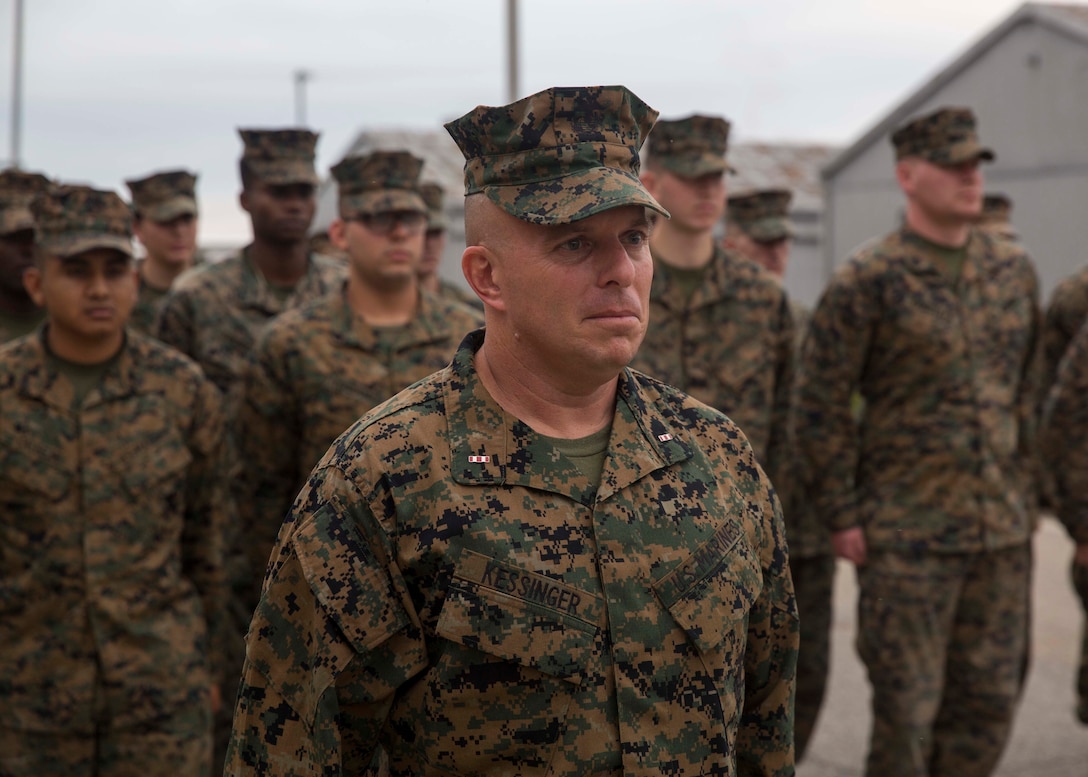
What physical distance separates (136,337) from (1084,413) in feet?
12.3

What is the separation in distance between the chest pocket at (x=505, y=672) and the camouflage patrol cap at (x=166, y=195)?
584 centimetres

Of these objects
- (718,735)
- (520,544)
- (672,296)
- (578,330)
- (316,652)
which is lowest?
(718,735)

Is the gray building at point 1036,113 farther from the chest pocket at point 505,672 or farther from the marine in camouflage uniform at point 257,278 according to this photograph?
the chest pocket at point 505,672

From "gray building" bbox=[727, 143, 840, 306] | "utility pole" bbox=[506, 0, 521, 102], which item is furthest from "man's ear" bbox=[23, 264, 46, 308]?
"gray building" bbox=[727, 143, 840, 306]

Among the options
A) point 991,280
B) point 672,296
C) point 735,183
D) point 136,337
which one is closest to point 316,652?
point 136,337

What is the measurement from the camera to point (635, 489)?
2.38m

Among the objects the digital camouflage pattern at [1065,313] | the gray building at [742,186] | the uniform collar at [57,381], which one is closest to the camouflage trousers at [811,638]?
the digital camouflage pattern at [1065,313]

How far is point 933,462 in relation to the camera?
5062 mm

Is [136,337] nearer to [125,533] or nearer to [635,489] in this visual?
[125,533]

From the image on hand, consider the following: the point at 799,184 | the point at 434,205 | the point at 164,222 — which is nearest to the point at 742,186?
the point at 799,184

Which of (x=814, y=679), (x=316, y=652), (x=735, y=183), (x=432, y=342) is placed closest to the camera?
(x=316, y=652)

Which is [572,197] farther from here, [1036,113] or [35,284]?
[1036,113]

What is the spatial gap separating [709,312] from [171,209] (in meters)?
3.67

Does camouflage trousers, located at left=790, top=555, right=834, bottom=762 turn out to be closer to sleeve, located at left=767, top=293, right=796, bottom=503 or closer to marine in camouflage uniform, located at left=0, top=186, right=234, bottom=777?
sleeve, located at left=767, top=293, right=796, bottom=503
